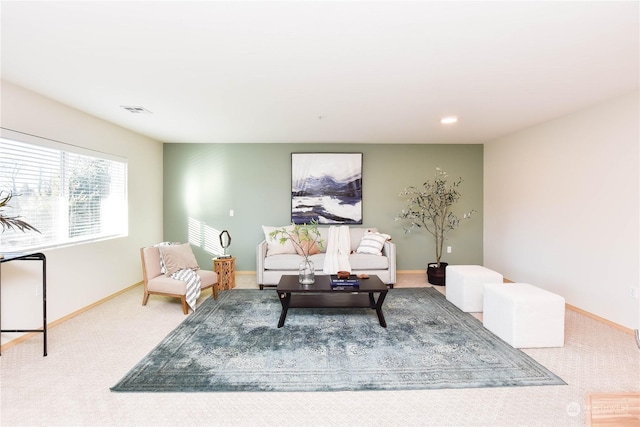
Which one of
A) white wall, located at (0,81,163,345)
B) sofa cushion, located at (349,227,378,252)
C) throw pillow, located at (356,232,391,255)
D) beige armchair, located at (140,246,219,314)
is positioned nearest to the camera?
white wall, located at (0,81,163,345)

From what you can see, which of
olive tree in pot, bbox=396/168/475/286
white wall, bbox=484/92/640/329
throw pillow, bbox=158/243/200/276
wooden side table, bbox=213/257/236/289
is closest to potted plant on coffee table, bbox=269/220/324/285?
wooden side table, bbox=213/257/236/289

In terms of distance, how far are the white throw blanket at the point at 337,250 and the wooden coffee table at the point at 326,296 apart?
3.02 ft

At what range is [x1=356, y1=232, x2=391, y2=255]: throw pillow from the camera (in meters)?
4.89

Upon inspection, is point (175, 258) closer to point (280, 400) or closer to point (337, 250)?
point (337, 250)

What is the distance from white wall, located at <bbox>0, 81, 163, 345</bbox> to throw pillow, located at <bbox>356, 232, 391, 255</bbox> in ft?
11.6

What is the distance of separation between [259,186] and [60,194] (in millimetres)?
2825

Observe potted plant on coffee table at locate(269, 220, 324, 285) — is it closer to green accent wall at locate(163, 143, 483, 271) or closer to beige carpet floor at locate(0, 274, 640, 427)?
green accent wall at locate(163, 143, 483, 271)

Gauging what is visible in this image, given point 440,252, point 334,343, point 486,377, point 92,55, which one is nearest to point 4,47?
point 92,55

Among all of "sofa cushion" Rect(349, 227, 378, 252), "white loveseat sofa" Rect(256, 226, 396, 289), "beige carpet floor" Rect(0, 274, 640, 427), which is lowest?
"beige carpet floor" Rect(0, 274, 640, 427)

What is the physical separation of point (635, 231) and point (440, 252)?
248cm

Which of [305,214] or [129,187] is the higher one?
[129,187]

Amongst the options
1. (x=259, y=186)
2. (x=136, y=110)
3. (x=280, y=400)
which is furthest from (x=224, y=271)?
(x=280, y=400)

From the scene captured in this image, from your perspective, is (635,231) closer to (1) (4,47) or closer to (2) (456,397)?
(2) (456,397)

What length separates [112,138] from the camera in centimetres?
425
